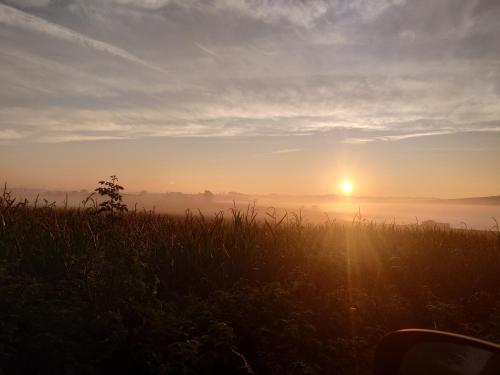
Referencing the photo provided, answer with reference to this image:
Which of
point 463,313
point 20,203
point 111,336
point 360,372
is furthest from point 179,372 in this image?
point 20,203

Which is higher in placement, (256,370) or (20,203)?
(20,203)

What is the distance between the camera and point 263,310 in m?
7.37

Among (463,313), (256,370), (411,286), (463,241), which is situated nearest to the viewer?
(256,370)

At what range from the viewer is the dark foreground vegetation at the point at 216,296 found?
6.30m

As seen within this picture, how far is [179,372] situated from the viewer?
19.8 feet

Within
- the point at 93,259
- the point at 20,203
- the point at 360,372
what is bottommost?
the point at 360,372

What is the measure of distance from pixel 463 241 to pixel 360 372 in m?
10.8

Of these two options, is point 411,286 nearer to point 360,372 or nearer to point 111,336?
point 360,372

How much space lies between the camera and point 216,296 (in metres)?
8.06

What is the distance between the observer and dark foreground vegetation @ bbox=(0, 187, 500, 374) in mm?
6305

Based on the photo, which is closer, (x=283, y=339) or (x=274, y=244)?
(x=283, y=339)

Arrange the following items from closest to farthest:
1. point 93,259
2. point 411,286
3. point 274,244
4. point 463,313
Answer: point 93,259 → point 463,313 → point 411,286 → point 274,244

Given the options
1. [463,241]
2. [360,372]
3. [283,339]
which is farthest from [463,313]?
[463,241]

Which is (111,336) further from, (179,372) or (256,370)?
(256,370)
